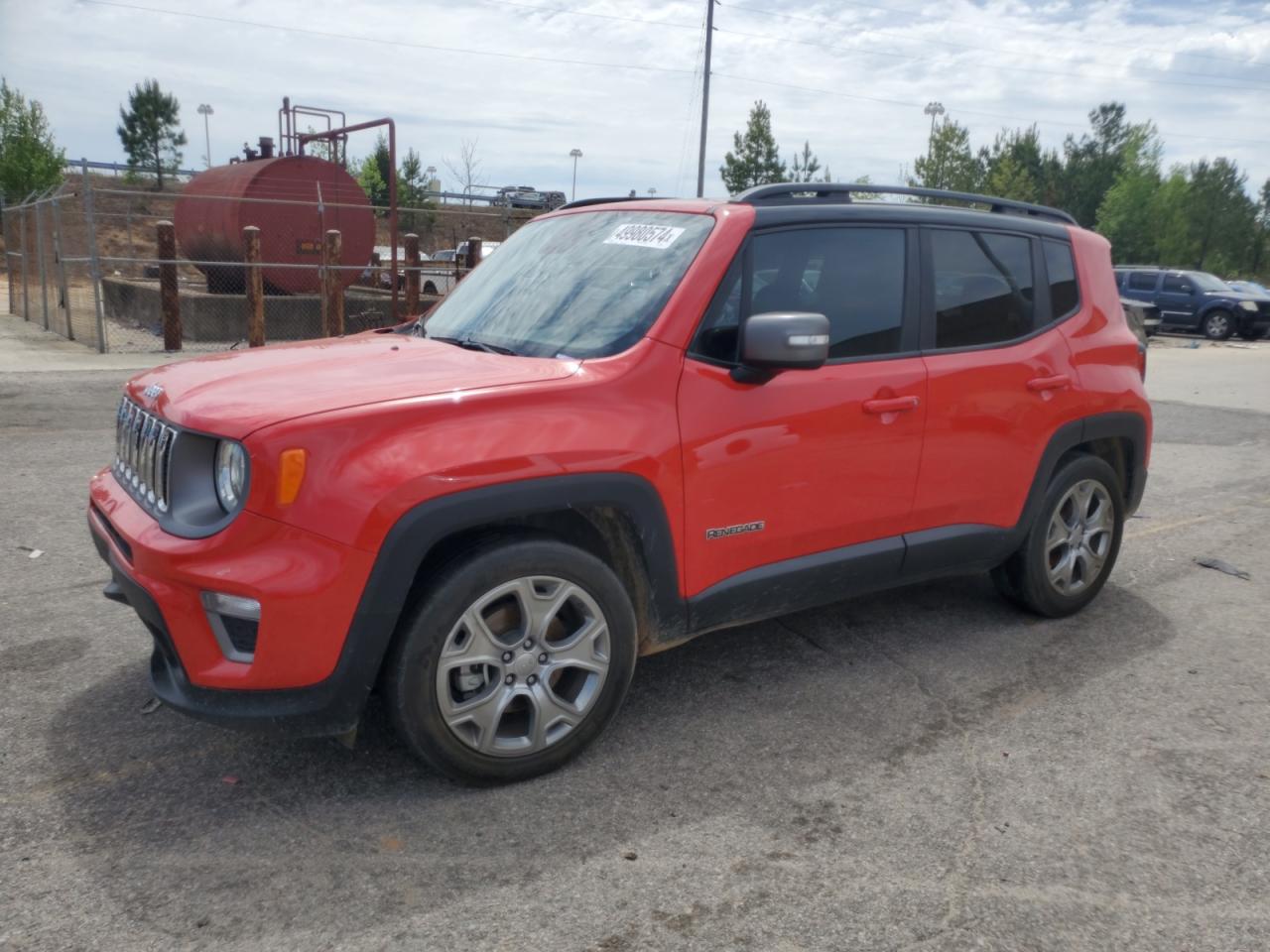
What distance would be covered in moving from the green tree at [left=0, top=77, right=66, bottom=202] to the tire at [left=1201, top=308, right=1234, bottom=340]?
38.5 m

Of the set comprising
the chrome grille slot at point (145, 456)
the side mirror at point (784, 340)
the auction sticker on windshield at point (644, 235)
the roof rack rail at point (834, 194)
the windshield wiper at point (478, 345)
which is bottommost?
the chrome grille slot at point (145, 456)

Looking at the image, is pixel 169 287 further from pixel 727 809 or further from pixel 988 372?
pixel 727 809

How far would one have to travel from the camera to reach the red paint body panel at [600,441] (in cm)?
277

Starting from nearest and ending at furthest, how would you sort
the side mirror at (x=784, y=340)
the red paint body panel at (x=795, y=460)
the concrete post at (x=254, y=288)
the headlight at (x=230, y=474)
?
the headlight at (x=230, y=474) < the side mirror at (x=784, y=340) < the red paint body panel at (x=795, y=460) < the concrete post at (x=254, y=288)

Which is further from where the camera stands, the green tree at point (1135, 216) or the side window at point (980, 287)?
the green tree at point (1135, 216)

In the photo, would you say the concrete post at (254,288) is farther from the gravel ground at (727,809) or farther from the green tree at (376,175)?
the green tree at (376,175)

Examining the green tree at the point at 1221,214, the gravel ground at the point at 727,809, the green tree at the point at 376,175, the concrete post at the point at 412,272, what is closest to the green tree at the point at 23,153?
the green tree at the point at 376,175

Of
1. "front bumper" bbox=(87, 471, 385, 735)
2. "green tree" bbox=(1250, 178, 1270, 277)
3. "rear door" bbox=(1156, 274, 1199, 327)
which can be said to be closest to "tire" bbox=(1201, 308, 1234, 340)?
"rear door" bbox=(1156, 274, 1199, 327)

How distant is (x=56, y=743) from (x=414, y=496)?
155cm

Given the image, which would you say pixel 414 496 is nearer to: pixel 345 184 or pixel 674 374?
pixel 674 374

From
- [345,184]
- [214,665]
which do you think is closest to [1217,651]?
[214,665]

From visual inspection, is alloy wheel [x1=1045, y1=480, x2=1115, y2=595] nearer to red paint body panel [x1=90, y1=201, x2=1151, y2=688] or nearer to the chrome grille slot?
red paint body panel [x1=90, y1=201, x2=1151, y2=688]

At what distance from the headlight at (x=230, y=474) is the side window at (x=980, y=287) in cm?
259

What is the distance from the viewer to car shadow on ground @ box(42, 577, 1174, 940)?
269 centimetres
